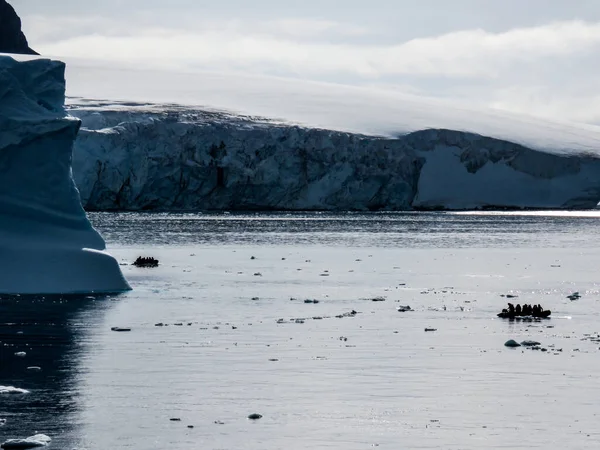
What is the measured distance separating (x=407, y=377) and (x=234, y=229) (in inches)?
1923

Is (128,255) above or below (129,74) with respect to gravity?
below

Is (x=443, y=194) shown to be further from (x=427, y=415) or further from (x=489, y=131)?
(x=427, y=415)

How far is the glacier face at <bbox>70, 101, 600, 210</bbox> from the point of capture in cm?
7138

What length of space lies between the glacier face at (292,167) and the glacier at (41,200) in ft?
138

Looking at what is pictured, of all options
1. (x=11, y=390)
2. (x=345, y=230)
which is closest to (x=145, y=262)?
(x=11, y=390)

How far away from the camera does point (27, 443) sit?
10805 millimetres

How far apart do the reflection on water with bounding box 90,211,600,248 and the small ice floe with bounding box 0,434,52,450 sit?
118ft

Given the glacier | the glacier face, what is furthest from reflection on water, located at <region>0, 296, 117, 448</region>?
the glacier face

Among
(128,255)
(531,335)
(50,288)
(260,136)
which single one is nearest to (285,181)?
(260,136)

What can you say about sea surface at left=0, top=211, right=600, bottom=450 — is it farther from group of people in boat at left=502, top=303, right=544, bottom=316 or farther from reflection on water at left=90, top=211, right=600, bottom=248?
reflection on water at left=90, top=211, right=600, bottom=248

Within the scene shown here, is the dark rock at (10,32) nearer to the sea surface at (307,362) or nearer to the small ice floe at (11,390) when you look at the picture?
the sea surface at (307,362)

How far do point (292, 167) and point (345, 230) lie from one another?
465 inches

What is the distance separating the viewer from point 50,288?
959 inches

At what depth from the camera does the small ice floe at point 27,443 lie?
10727 millimetres
